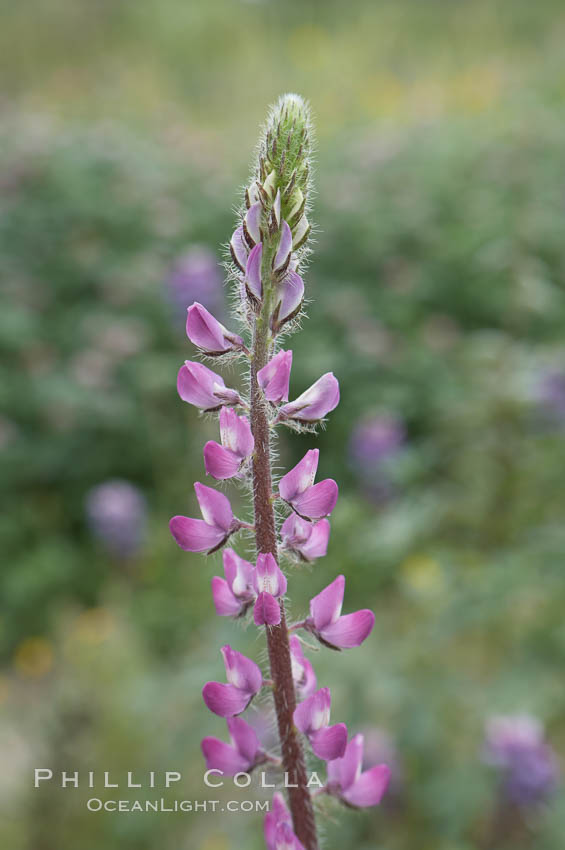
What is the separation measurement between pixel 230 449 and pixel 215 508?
0.21 ft

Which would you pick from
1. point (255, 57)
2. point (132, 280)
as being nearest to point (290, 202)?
point (132, 280)

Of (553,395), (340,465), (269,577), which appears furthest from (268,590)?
(340,465)

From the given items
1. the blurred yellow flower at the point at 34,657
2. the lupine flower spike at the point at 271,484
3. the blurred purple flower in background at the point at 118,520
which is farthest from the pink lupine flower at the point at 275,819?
the blurred purple flower in background at the point at 118,520

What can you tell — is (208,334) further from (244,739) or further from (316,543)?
(244,739)

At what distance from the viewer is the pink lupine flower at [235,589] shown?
2.35 feet

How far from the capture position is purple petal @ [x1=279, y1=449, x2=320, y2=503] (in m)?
0.69

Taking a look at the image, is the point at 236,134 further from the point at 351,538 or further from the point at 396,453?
the point at 351,538

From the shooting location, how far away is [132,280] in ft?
14.3

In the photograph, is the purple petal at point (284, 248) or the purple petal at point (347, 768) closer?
the purple petal at point (284, 248)

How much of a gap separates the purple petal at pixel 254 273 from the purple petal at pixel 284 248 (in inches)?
0.6

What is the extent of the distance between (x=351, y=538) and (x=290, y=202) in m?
2.41

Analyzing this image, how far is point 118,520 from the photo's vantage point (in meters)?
3.63

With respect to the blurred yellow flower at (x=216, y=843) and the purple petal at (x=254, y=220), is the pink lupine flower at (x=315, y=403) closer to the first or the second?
the purple petal at (x=254, y=220)

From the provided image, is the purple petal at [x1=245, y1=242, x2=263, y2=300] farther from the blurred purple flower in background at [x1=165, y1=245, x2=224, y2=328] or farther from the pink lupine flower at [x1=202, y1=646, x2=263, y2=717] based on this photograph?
the blurred purple flower in background at [x1=165, y1=245, x2=224, y2=328]
